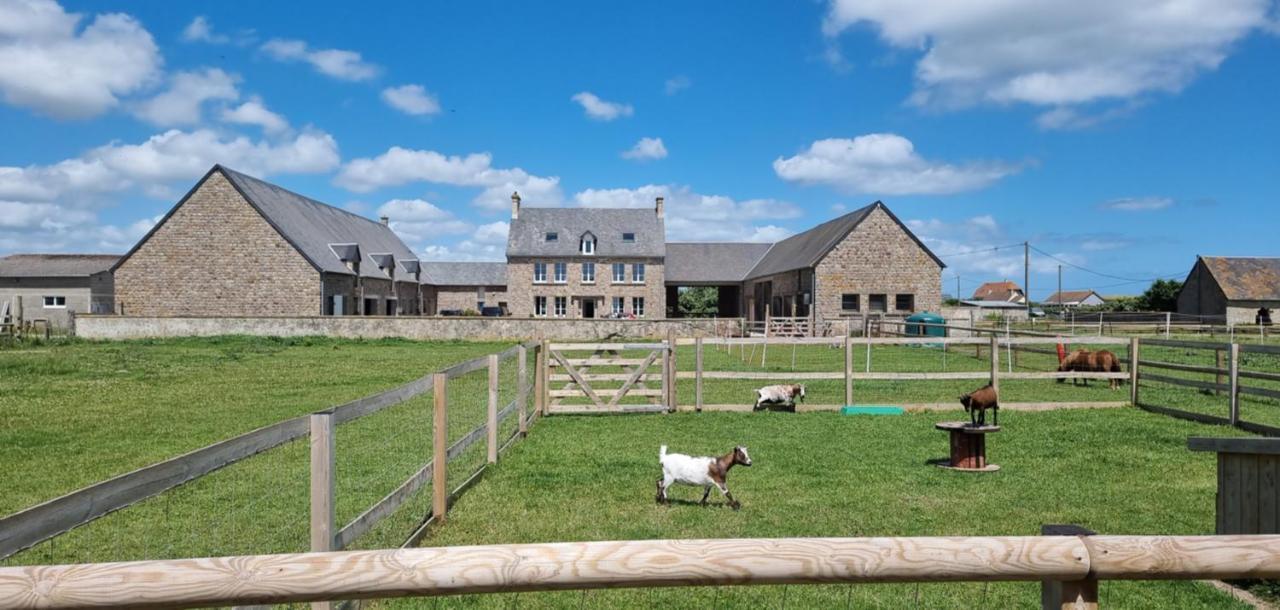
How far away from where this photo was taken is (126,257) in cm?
4450

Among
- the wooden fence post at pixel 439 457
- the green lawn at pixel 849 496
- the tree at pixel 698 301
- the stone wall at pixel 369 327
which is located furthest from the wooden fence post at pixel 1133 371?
the tree at pixel 698 301

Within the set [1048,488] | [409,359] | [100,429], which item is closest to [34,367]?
[409,359]

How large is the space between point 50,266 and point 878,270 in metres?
58.7

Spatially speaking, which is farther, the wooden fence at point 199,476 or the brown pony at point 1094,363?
the brown pony at point 1094,363

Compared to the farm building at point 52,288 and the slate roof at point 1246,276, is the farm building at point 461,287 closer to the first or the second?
the farm building at point 52,288

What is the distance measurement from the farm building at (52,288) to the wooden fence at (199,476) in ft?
207

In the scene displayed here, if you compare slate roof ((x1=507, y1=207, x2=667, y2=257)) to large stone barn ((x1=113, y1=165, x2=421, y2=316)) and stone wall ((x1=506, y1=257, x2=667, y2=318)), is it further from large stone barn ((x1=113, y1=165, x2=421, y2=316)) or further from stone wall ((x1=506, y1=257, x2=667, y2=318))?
large stone barn ((x1=113, y1=165, x2=421, y2=316))

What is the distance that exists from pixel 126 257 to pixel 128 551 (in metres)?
45.0

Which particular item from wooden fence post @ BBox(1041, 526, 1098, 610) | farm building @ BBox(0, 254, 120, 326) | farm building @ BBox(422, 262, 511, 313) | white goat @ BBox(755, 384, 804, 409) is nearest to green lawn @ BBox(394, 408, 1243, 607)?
wooden fence post @ BBox(1041, 526, 1098, 610)

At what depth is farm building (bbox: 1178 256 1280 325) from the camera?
59000mm

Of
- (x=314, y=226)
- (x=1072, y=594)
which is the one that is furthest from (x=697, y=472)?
(x=314, y=226)

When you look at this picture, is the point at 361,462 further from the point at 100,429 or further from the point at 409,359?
the point at 409,359

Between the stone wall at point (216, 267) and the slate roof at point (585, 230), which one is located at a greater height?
the slate roof at point (585, 230)

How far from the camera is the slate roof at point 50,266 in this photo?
59875 millimetres
